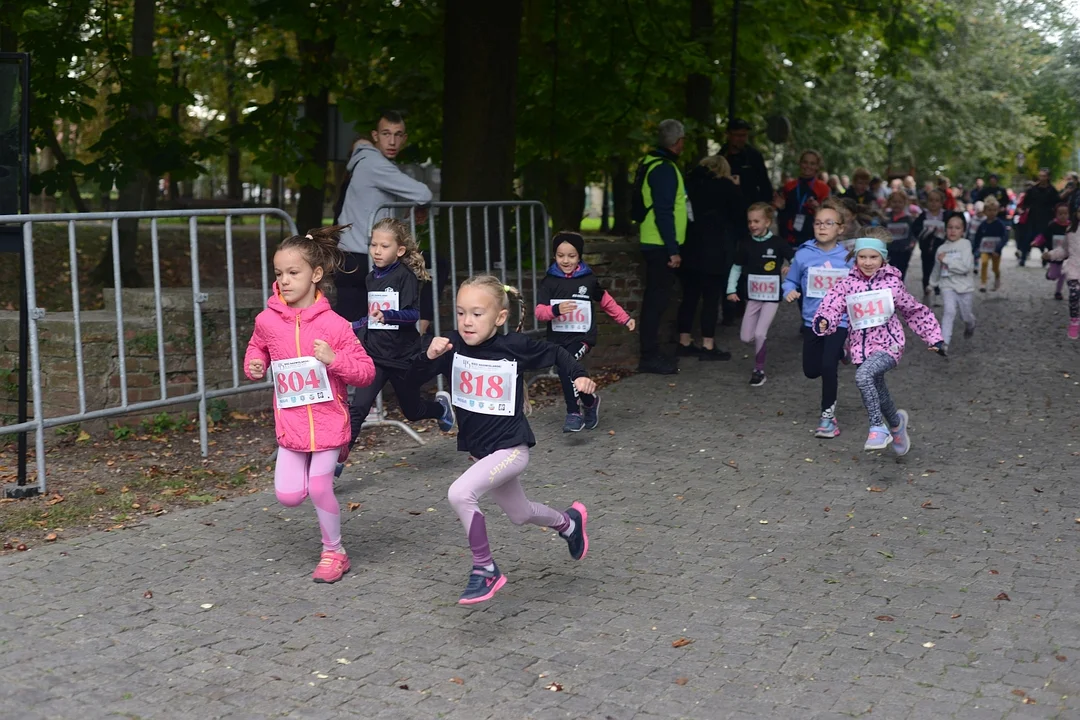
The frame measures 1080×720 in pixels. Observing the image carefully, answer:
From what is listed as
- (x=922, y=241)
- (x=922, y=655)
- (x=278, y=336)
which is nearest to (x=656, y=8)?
(x=922, y=241)

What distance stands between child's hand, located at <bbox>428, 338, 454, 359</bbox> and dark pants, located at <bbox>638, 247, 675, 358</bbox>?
6131mm

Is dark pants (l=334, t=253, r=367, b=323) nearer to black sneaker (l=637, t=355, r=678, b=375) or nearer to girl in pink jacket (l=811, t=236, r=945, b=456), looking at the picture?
girl in pink jacket (l=811, t=236, r=945, b=456)

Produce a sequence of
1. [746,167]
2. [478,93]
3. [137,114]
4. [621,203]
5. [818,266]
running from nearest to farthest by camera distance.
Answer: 1. [818,266]
2. [478,93]
3. [746,167]
4. [137,114]
5. [621,203]

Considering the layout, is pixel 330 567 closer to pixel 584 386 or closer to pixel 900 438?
pixel 584 386

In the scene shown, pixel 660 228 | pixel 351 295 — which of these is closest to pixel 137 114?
pixel 660 228

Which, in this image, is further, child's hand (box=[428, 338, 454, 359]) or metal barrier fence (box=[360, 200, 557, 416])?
metal barrier fence (box=[360, 200, 557, 416])

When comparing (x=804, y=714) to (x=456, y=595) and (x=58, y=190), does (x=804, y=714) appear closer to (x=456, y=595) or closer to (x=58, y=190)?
(x=456, y=595)

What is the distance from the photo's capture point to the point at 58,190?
14.0m

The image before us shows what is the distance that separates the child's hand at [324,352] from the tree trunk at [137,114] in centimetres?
665

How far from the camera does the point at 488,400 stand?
6055mm

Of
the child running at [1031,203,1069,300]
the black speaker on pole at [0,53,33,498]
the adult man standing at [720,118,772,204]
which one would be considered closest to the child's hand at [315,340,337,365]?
the black speaker on pole at [0,53,33,498]

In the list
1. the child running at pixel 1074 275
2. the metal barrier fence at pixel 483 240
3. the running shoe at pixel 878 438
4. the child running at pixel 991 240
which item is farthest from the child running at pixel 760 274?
the child running at pixel 991 240

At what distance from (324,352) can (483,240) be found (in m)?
5.12

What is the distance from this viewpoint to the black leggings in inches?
368
